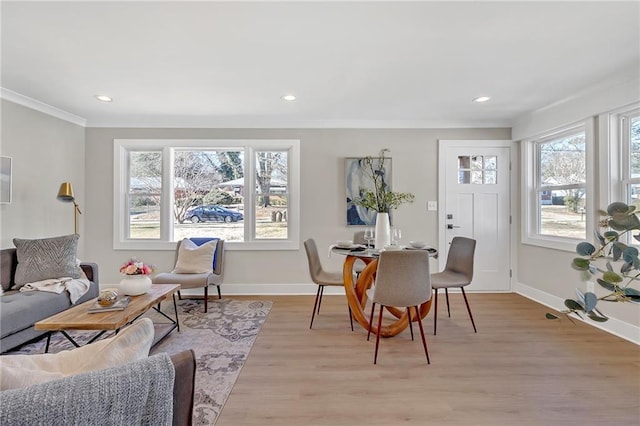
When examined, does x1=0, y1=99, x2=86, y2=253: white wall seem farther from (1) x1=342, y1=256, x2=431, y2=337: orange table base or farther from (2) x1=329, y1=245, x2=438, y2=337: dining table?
(1) x1=342, y1=256, x2=431, y2=337: orange table base

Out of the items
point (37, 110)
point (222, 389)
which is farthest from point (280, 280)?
point (37, 110)

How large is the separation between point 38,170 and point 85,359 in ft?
12.3

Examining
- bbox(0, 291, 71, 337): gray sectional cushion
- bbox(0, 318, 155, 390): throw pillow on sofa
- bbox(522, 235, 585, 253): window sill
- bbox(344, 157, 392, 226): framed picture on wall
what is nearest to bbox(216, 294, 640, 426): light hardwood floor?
bbox(522, 235, 585, 253): window sill

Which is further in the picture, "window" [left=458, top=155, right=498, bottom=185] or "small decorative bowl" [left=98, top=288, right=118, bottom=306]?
"window" [left=458, top=155, right=498, bottom=185]

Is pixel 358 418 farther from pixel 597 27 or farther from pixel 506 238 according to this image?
pixel 506 238

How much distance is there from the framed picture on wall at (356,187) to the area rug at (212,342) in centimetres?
159

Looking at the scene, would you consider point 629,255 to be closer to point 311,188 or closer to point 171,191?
point 311,188

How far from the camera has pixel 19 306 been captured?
2365 millimetres

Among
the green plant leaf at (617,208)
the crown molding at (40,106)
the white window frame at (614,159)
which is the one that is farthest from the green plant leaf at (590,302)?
the crown molding at (40,106)

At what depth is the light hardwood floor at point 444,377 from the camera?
1.76 metres

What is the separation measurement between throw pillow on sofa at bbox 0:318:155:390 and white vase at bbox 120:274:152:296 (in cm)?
175

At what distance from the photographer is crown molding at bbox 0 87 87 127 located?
123 inches

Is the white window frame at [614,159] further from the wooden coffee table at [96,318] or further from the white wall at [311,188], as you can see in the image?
the wooden coffee table at [96,318]

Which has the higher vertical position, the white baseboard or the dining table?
the dining table
